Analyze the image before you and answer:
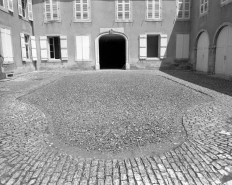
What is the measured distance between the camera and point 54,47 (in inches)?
628

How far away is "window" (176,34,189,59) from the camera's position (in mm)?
14898

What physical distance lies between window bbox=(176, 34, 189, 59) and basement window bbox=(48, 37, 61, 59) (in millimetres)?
9554

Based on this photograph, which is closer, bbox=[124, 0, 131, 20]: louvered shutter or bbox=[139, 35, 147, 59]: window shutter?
bbox=[124, 0, 131, 20]: louvered shutter

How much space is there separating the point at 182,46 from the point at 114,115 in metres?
12.6

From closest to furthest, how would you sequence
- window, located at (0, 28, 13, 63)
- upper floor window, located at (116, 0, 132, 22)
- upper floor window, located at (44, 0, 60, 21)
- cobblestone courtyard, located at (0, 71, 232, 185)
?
cobblestone courtyard, located at (0, 71, 232, 185)
window, located at (0, 28, 13, 63)
upper floor window, located at (44, 0, 60, 21)
upper floor window, located at (116, 0, 132, 22)

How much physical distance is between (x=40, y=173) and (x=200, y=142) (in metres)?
2.39

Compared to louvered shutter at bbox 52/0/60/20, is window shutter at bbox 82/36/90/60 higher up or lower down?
lower down

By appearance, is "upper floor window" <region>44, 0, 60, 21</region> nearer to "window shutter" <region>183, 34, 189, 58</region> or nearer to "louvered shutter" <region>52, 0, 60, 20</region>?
"louvered shutter" <region>52, 0, 60, 20</region>

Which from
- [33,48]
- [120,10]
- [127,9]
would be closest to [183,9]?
[127,9]

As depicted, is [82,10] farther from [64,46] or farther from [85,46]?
[64,46]

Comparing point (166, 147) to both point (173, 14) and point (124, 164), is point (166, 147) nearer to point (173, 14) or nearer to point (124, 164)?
point (124, 164)

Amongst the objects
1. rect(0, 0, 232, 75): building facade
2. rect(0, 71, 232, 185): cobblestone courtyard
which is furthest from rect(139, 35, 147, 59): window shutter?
rect(0, 71, 232, 185): cobblestone courtyard

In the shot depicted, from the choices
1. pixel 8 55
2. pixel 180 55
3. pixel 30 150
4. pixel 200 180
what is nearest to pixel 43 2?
pixel 8 55

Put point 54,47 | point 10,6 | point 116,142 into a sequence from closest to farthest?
point 116,142, point 10,6, point 54,47
